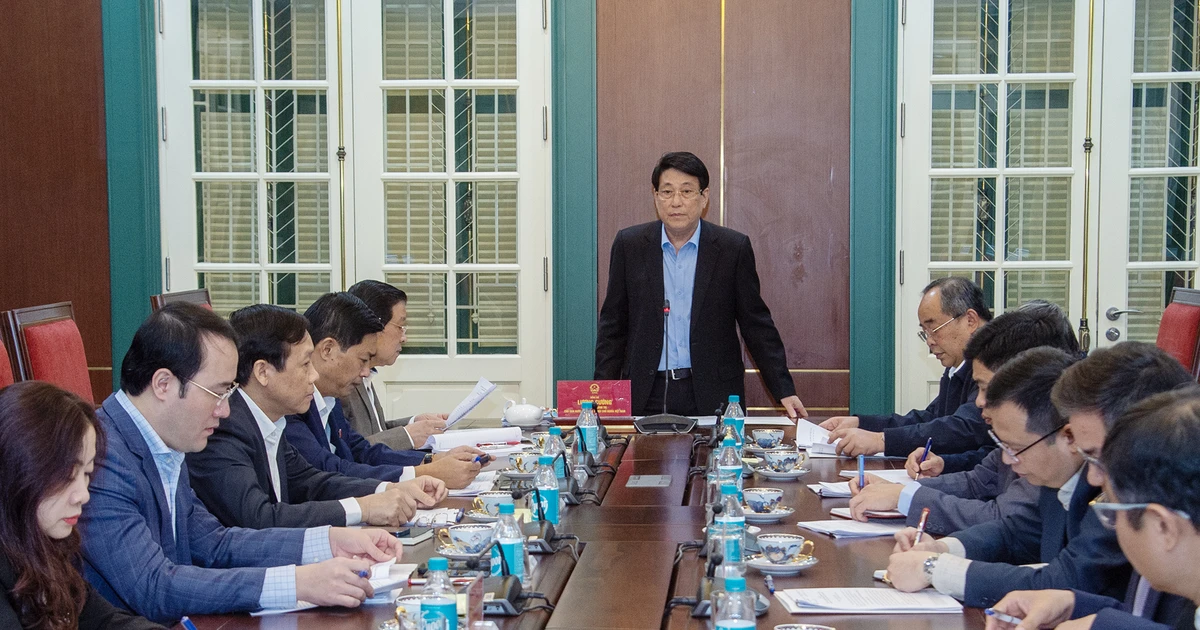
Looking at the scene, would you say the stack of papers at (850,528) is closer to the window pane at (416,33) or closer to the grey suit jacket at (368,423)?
the grey suit jacket at (368,423)

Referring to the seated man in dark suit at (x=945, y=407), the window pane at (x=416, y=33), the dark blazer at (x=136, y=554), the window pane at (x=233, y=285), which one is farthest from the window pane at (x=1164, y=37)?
the dark blazer at (x=136, y=554)

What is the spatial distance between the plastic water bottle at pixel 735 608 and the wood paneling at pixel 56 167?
178 inches

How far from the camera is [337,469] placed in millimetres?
3559

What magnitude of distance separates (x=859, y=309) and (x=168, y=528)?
365 cm

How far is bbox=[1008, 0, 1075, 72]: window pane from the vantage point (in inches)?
208

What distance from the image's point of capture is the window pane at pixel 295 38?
5543 mm

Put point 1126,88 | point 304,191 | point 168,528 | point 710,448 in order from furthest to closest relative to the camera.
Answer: point 304,191 → point 1126,88 → point 710,448 → point 168,528

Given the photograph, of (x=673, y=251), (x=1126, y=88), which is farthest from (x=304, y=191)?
(x=1126, y=88)

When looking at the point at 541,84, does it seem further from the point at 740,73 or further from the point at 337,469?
the point at 337,469

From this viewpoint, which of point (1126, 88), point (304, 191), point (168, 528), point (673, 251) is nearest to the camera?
point (168, 528)

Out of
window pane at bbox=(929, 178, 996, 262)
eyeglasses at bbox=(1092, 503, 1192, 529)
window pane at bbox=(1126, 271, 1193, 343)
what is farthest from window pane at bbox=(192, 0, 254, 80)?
eyeglasses at bbox=(1092, 503, 1192, 529)

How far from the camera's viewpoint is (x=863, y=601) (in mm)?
2117

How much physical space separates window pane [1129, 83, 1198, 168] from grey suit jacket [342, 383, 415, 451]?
3.45 m

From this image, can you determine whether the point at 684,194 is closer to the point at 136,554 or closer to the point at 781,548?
the point at 781,548
